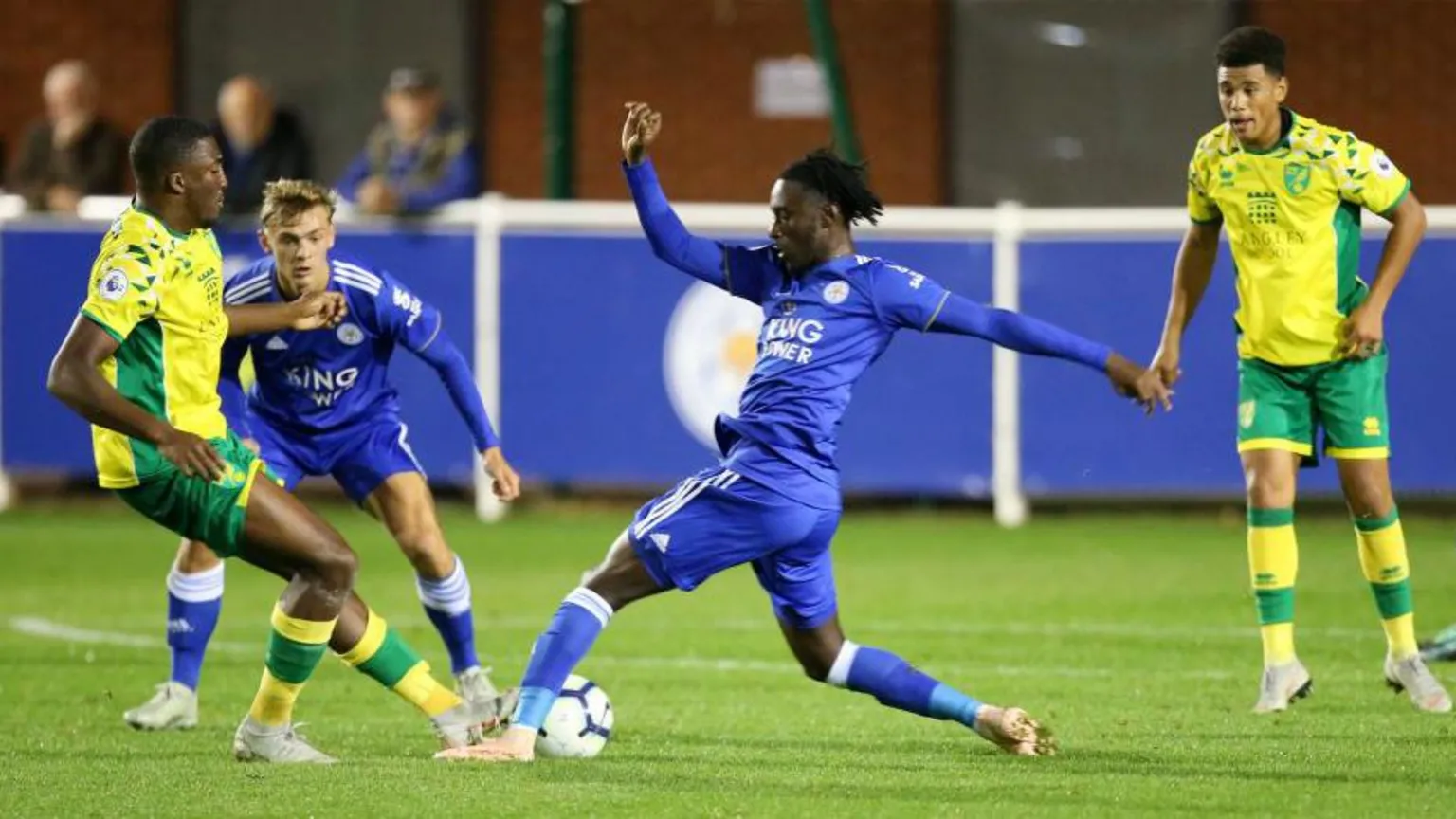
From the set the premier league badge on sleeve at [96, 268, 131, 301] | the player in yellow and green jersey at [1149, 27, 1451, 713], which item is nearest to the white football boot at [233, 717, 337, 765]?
the premier league badge on sleeve at [96, 268, 131, 301]

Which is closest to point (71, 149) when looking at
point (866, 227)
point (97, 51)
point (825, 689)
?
point (97, 51)

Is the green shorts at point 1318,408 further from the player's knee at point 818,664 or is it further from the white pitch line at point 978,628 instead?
the white pitch line at point 978,628

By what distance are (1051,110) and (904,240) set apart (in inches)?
138

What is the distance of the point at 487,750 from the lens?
731 centimetres

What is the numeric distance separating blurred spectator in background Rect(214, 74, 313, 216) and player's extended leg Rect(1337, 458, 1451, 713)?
8.27 meters

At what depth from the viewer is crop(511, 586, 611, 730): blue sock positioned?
7184mm

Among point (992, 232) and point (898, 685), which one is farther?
point (992, 232)

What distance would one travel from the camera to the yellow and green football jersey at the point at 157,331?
23.0 ft

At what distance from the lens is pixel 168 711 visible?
836 cm

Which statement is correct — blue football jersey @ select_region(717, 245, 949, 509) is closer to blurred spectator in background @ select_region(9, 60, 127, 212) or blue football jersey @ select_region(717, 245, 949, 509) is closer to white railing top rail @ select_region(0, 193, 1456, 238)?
white railing top rail @ select_region(0, 193, 1456, 238)

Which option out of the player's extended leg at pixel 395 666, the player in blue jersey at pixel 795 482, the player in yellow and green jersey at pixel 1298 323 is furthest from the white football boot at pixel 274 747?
the player in yellow and green jersey at pixel 1298 323

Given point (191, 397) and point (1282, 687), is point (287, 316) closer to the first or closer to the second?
point (191, 397)

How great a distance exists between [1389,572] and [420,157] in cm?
819

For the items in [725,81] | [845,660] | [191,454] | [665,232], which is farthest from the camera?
[725,81]
